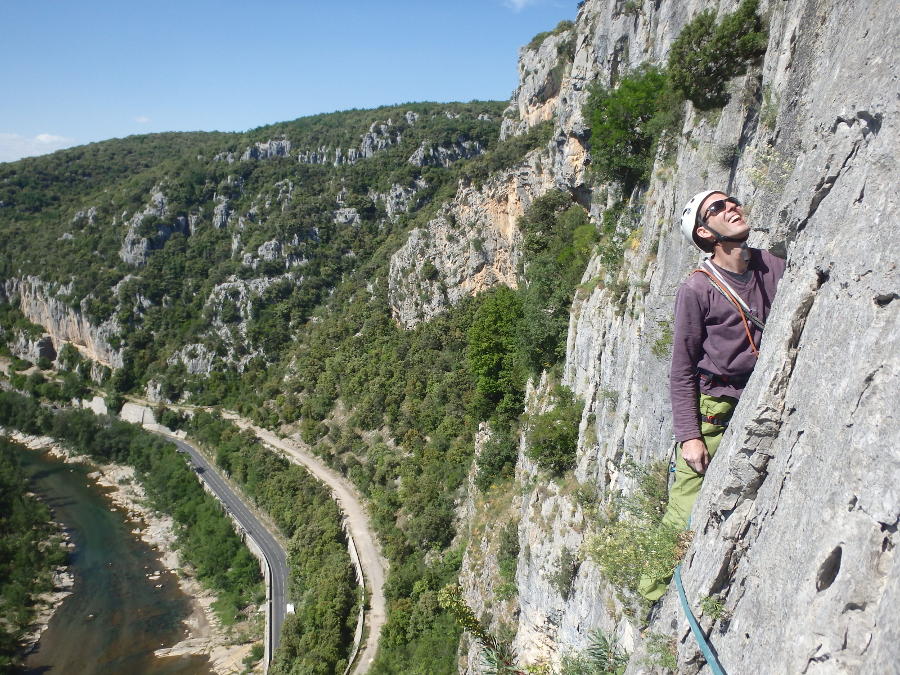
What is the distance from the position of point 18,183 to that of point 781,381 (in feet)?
426

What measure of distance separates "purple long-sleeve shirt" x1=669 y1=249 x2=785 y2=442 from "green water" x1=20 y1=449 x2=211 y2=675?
35378 millimetres

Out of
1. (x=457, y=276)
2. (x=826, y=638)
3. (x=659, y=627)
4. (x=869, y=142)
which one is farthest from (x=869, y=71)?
(x=457, y=276)

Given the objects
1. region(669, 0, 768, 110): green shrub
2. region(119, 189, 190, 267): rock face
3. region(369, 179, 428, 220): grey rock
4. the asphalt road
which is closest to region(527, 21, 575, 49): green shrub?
region(369, 179, 428, 220): grey rock

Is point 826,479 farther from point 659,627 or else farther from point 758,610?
point 659,627

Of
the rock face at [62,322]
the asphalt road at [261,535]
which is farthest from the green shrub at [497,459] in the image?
the rock face at [62,322]

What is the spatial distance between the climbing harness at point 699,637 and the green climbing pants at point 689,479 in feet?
1.91

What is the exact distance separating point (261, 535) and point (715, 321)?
41047mm

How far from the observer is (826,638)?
2.67 m

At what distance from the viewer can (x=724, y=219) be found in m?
4.21

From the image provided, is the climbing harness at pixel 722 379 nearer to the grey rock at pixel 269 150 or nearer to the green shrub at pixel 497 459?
the green shrub at pixel 497 459

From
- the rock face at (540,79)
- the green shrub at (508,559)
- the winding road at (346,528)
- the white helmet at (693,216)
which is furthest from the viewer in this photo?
the rock face at (540,79)

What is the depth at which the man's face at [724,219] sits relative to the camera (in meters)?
4.14

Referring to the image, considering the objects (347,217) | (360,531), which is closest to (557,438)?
(360,531)

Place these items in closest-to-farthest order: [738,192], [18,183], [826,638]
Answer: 1. [826,638]
2. [738,192]
3. [18,183]
